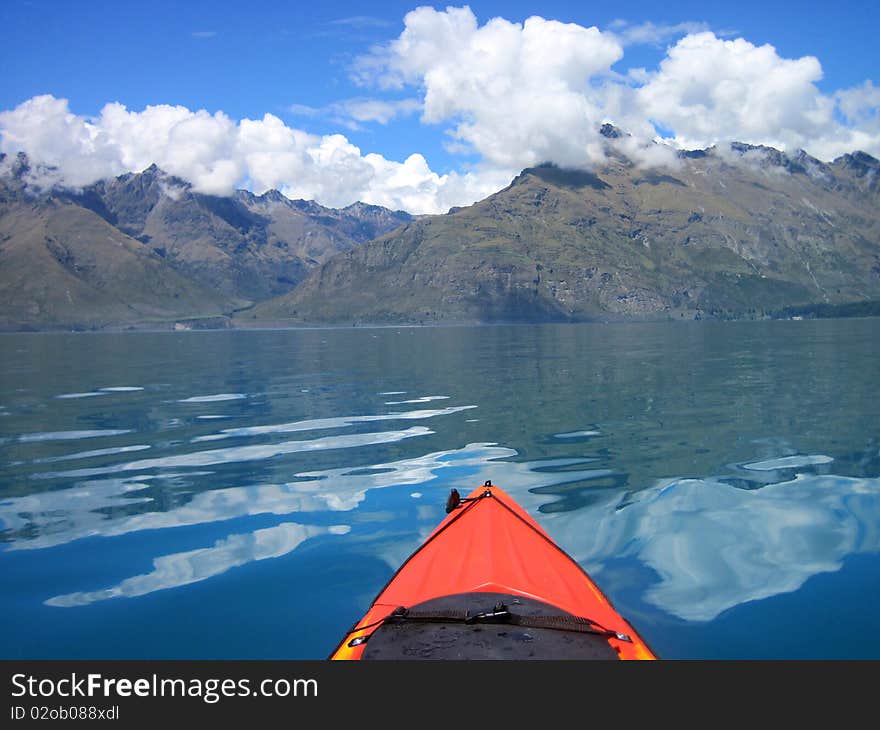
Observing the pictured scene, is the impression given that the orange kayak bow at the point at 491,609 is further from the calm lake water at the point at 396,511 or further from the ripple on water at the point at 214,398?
the ripple on water at the point at 214,398

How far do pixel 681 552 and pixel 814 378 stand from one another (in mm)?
38280

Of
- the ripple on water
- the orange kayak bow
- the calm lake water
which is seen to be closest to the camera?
the orange kayak bow

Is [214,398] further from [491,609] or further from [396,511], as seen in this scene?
[491,609]

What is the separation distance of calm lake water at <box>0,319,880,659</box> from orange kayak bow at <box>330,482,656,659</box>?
2357mm

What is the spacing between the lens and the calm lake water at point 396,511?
11.5 meters

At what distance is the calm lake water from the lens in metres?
11.5

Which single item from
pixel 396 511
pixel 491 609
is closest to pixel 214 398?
pixel 396 511

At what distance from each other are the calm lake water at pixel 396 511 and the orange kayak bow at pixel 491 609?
2.36 m

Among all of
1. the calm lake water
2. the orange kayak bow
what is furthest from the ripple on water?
the orange kayak bow

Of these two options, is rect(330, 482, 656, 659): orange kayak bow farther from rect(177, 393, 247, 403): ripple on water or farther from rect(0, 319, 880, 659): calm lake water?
rect(177, 393, 247, 403): ripple on water

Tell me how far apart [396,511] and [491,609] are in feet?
30.9
